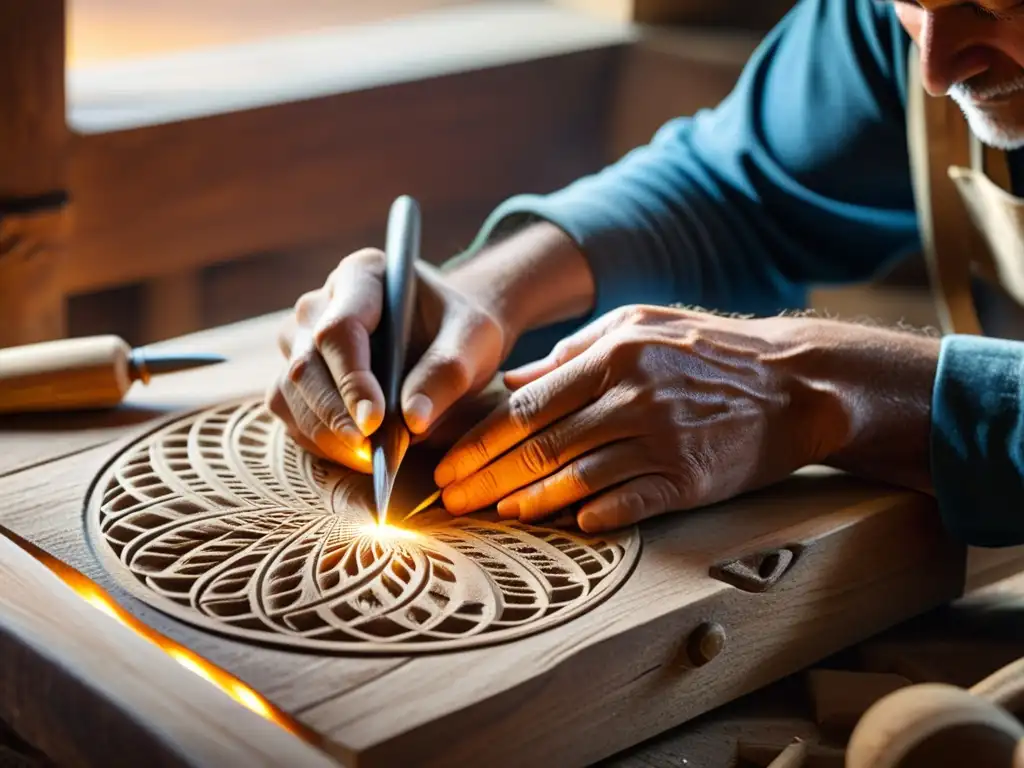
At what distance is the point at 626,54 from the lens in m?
2.26

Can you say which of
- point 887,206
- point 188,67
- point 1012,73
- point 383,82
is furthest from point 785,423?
point 188,67

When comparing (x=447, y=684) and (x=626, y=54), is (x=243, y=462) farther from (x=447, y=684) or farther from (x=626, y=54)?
(x=626, y=54)

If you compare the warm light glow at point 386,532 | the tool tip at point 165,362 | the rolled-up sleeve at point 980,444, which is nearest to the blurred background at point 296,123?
the tool tip at point 165,362

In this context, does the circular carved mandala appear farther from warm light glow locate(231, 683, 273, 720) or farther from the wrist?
the wrist

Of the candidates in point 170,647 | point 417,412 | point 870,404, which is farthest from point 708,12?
point 170,647

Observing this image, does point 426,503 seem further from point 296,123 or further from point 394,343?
point 296,123

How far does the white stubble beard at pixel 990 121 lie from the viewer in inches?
46.9

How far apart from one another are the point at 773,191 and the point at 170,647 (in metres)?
0.98

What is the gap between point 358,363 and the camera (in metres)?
1.16

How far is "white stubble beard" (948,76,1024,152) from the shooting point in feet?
3.91

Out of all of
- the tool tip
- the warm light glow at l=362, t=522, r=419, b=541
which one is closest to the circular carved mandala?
the warm light glow at l=362, t=522, r=419, b=541

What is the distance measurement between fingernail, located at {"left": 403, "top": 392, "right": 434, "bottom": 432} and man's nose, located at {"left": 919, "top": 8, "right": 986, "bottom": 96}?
53 cm

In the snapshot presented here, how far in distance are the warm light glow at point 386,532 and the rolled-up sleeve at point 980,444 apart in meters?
0.45

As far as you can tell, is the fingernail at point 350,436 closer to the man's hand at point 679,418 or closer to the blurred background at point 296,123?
the man's hand at point 679,418
